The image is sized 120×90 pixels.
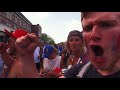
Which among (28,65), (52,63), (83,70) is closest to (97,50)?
(83,70)

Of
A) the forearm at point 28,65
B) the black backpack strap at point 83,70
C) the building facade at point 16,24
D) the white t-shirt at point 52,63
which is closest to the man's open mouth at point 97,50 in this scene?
the black backpack strap at point 83,70

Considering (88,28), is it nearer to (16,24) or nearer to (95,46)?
(95,46)

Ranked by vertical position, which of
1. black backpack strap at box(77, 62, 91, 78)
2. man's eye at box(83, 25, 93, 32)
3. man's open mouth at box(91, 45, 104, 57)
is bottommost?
black backpack strap at box(77, 62, 91, 78)

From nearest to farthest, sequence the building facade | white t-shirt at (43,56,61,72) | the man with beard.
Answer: the man with beard < the building facade < white t-shirt at (43,56,61,72)

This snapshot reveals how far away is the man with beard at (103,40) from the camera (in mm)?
924

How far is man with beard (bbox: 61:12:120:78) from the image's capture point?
92cm

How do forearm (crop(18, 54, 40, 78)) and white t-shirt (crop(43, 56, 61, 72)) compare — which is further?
white t-shirt (crop(43, 56, 61, 72))

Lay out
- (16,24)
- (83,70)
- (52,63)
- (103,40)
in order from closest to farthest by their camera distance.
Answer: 1. (103,40)
2. (83,70)
3. (52,63)
4. (16,24)

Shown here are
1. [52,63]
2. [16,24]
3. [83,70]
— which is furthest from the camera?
[16,24]

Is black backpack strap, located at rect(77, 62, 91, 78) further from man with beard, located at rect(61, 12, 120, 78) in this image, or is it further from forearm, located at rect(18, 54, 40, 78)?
forearm, located at rect(18, 54, 40, 78)

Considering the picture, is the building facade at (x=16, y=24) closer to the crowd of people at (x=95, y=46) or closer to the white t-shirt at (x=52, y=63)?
the crowd of people at (x=95, y=46)

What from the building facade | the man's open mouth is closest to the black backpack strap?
the man's open mouth

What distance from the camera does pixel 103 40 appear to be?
36.4 inches
